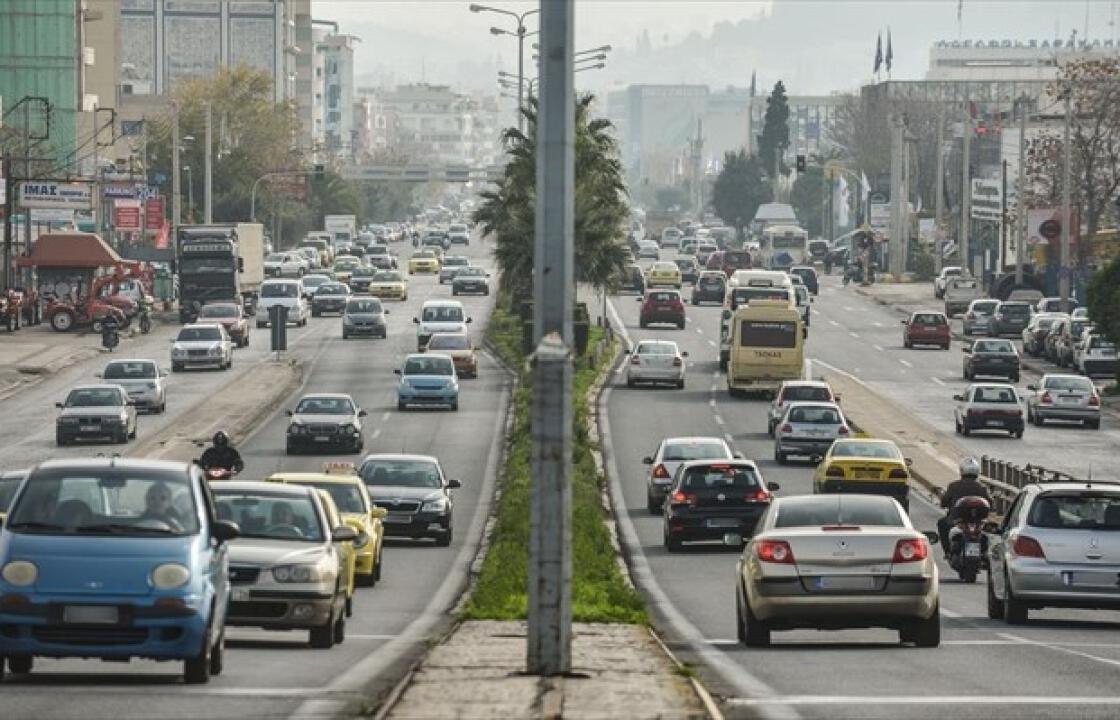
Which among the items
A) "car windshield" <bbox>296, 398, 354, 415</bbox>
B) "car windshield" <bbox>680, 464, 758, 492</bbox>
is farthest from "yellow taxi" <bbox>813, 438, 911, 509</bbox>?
"car windshield" <bbox>296, 398, 354, 415</bbox>

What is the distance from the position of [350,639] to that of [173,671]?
4977mm

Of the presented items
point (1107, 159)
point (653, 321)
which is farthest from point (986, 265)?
point (653, 321)

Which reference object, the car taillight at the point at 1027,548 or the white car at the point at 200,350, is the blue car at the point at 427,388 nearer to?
the white car at the point at 200,350

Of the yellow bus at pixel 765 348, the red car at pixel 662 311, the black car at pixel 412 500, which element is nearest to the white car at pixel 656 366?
the yellow bus at pixel 765 348

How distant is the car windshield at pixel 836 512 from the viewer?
25.1 meters

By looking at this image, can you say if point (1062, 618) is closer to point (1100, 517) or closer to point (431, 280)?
point (1100, 517)

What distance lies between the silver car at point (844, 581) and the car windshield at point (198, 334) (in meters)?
62.3

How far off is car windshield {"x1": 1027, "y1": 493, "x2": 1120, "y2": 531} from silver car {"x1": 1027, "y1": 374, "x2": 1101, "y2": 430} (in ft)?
142

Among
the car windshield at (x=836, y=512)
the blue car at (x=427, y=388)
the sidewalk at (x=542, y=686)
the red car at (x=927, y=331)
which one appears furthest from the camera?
the red car at (x=927, y=331)

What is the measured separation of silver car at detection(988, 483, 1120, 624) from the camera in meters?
27.2

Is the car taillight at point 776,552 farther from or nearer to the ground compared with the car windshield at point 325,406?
farther from the ground

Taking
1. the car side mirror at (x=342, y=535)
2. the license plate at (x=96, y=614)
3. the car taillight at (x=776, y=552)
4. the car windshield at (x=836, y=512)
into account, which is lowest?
the car taillight at (x=776, y=552)

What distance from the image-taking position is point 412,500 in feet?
139

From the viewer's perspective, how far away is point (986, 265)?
14988 cm
